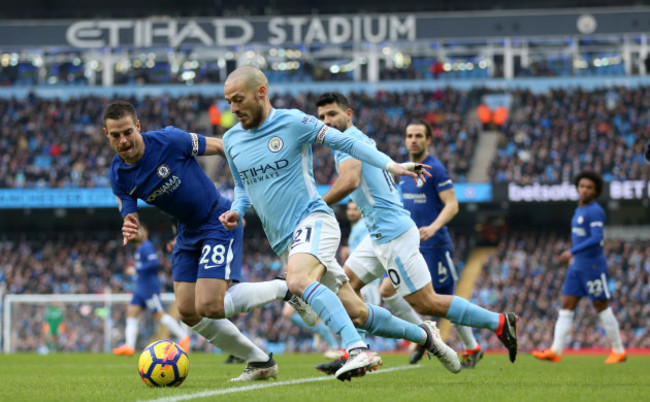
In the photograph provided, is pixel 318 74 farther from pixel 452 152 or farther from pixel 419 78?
pixel 452 152

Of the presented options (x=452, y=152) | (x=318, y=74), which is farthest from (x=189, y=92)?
(x=452, y=152)

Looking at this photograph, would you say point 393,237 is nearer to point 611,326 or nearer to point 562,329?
point 562,329

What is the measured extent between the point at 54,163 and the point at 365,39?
13.4 meters

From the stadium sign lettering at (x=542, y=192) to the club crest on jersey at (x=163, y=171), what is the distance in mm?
23724

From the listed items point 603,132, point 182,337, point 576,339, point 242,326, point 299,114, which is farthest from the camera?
point 603,132

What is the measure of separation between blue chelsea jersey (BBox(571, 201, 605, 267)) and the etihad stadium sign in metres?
24.8

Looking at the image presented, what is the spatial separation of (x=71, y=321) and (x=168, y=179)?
56.5 feet

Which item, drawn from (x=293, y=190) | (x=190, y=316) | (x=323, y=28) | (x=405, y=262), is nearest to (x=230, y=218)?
(x=293, y=190)

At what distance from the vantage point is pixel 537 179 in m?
29.9

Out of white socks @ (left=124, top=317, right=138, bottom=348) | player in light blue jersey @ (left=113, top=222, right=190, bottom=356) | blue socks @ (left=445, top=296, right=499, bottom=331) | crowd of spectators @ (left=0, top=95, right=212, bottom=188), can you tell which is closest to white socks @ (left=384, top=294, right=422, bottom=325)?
blue socks @ (left=445, top=296, right=499, bottom=331)

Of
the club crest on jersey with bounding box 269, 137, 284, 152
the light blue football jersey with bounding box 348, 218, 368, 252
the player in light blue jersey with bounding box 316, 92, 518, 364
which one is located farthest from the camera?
the light blue football jersey with bounding box 348, 218, 368, 252

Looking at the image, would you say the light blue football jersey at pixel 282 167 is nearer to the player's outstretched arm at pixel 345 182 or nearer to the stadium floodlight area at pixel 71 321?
the player's outstretched arm at pixel 345 182

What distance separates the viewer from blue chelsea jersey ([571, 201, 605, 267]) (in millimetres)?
11492

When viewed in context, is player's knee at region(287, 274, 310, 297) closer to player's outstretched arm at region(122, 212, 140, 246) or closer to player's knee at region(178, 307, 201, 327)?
player's outstretched arm at region(122, 212, 140, 246)
